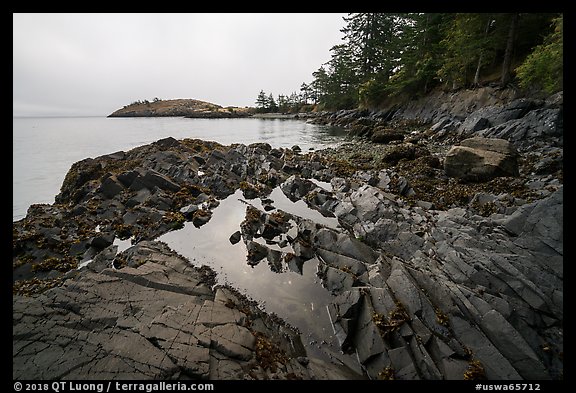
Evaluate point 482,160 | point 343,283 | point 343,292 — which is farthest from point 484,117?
point 343,292

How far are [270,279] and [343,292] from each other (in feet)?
11.3

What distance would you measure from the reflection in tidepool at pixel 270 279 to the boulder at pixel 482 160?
10.1 metres

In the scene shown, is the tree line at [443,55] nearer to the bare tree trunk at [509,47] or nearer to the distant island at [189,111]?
the bare tree trunk at [509,47]

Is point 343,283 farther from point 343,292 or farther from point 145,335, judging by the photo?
point 145,335

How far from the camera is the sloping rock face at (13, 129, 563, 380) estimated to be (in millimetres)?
6449

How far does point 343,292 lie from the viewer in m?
9.12

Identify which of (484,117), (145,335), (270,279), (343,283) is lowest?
(270,279)

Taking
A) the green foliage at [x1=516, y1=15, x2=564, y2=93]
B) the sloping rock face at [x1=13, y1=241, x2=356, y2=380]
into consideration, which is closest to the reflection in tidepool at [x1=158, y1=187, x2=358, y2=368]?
the sloping rock face at [x1=13, y1=241, x2=356, y2=380]

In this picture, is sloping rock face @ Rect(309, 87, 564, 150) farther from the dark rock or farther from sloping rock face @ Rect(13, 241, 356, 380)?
sloping rock face @ Rect(13, 241, 356, 380)

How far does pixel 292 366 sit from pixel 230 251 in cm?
713
